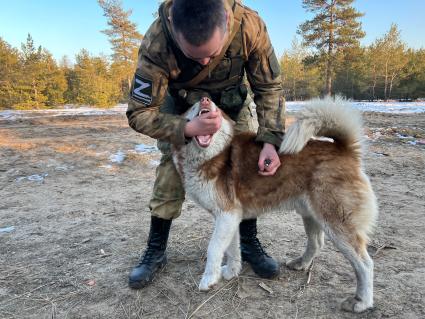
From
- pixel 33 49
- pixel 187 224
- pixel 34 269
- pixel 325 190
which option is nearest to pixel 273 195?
pixel 325 190

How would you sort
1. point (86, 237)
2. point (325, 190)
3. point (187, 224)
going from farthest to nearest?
1. point (187, 224)
2. point (86, 237)
3. point (325, 190)

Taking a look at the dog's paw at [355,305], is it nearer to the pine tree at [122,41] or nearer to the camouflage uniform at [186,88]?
the camouflage uniform at [186,88]

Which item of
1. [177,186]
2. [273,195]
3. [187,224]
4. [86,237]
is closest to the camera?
[273,195]

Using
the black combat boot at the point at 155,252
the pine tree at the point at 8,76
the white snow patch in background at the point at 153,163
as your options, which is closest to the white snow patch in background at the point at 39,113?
the pine tree at the point at 8,76

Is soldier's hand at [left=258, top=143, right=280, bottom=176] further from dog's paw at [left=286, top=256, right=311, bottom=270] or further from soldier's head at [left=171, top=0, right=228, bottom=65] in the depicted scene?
dog's paw at [left=286, top=256, right=311, bottom=270]

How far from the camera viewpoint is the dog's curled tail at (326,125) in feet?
7.57

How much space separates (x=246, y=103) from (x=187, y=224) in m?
1.70

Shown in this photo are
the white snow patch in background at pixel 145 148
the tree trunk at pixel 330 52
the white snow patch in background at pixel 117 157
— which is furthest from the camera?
the tree trunk at pixel 330 52

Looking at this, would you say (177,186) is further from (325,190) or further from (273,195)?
(325,190)

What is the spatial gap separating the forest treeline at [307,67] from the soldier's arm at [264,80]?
933 inches

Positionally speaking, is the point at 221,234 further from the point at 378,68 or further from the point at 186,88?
the point at 378,68

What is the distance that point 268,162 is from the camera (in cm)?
236

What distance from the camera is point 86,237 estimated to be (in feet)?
12.0

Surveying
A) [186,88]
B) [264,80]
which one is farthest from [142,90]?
[264,80]
